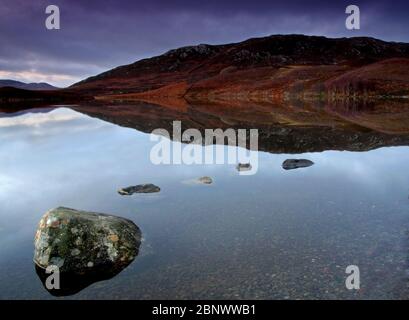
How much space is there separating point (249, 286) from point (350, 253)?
10.5ft

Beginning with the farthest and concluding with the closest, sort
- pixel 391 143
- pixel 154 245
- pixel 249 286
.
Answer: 1. pixel 391 143
2. pixel 154 245
3. pixel 249 286

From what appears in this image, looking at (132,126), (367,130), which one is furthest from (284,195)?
(132,126)

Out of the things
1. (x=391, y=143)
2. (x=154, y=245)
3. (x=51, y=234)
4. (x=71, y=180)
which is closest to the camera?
(x=51, y=234)

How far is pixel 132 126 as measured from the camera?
4550cm

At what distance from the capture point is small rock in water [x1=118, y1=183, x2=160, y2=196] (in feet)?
56.9

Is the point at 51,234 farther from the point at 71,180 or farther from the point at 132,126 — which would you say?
the point at 132,126

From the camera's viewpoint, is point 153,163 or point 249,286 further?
point 153,163

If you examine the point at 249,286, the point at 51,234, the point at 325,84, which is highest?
the point at 325,84

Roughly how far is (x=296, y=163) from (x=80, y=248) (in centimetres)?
1444

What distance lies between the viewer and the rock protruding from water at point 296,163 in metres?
22.1

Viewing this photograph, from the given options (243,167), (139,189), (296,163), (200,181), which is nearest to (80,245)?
(139,189)

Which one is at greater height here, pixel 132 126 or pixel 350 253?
pixel 132 126

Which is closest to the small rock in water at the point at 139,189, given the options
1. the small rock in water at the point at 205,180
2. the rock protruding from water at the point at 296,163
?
the small rock in water at the point at 205,180

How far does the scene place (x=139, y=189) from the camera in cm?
1758
